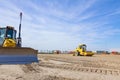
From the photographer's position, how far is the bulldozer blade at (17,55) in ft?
26.2

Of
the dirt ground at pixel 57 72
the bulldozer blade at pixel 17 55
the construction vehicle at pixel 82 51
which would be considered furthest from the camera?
the construction vehicle at pixel 82 51

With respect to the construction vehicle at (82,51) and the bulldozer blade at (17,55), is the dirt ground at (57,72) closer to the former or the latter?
the bulldozer blade at (17,55)

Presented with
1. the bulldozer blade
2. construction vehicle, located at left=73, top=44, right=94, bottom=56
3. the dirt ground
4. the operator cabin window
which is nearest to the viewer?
the bulldozer blade

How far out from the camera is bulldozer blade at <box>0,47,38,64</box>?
7977 mm

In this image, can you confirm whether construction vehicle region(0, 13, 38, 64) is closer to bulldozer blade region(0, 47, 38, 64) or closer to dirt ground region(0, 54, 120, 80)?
bulldozer blade region(0, 47, 38, 64)

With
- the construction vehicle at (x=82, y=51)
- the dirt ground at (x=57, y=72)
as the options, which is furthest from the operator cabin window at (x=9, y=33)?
the construction vehicle at (x=82, y=51)

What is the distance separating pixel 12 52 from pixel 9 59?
373 mm

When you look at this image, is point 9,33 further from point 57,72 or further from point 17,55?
point 17,55

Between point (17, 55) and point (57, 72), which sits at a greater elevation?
point (17, 55)

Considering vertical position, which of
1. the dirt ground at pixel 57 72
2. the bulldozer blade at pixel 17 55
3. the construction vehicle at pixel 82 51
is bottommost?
the dirt ground at pixel 57 72

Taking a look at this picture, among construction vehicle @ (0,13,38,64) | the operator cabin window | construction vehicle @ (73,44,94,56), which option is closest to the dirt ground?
the operator cabin window

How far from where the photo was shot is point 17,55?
333 inches

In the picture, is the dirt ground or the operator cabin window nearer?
the dirt ground

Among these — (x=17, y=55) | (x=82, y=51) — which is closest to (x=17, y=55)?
(x=17, y=55)
